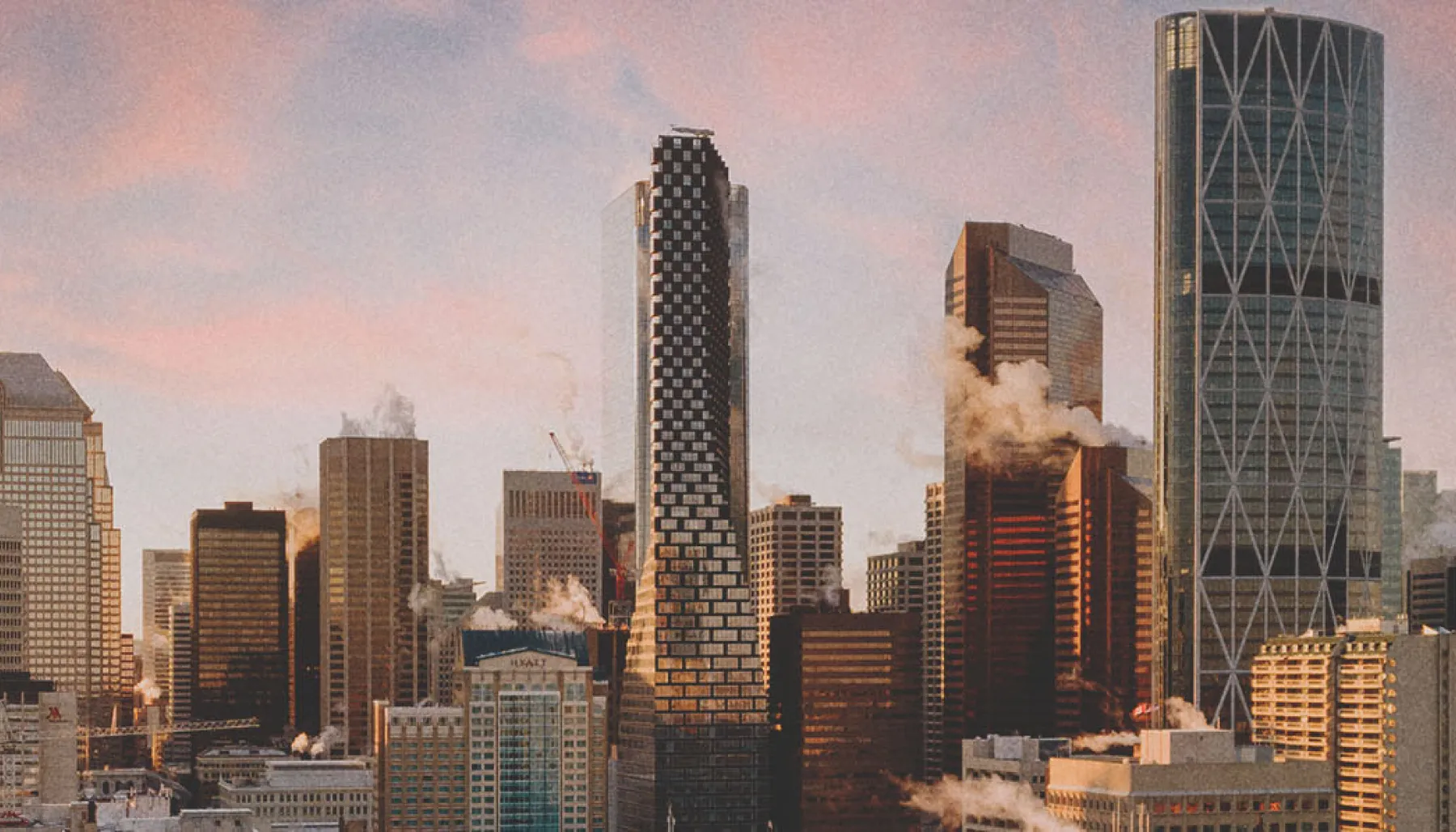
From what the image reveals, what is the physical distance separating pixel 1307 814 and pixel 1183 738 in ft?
42.8

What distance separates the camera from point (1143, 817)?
7603 inches

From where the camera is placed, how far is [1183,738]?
199750mm

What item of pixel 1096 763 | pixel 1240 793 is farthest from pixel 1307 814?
pixel 1096 763

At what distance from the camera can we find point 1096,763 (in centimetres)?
19962

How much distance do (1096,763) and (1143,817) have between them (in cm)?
805

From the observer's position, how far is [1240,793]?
197875mm

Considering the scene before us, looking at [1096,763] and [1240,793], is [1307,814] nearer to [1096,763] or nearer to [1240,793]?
[1240,793]

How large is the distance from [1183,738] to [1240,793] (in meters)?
6.87

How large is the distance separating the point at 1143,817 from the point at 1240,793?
10722 millimetres

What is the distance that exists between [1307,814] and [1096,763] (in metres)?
19.5

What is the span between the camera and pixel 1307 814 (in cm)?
19975

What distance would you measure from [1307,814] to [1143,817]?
1726 cm
